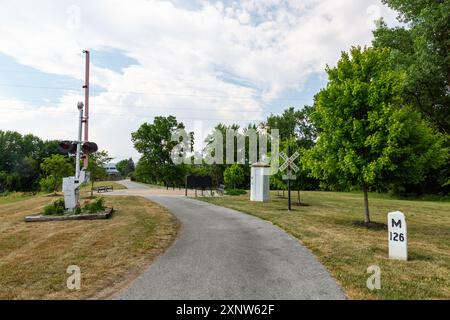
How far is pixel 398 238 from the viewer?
8422 millimetres

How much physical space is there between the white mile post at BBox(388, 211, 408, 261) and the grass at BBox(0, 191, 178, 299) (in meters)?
6.21

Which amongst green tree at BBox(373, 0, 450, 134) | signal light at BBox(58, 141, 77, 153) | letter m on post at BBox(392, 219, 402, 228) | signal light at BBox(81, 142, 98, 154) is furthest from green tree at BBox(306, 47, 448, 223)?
green tree at BBox(373, 0, 450, 134)

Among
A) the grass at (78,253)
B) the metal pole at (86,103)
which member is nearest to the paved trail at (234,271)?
the grass at (78,253)

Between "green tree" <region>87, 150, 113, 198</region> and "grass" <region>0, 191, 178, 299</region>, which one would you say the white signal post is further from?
"green tree" <region>87, 150, 113, 198</region>

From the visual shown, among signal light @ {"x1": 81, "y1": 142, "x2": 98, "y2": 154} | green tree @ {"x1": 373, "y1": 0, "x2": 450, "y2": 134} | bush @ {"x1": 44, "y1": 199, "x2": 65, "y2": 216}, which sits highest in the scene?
green tree @ {"x1": 373, "y1": 0, "x2": 450, "y2": 134}

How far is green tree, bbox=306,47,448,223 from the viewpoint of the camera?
1218 centimetres

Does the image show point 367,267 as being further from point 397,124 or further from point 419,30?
point 419,30

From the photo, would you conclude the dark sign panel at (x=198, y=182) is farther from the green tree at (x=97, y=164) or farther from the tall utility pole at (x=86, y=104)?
the tall utility pole at (x=86, y=104)

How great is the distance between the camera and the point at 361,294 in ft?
18.8

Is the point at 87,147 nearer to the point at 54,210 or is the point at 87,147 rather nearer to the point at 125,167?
the point at 54,210

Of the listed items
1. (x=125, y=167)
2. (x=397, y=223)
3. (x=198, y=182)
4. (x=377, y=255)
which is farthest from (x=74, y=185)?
(x=125, y=167)
